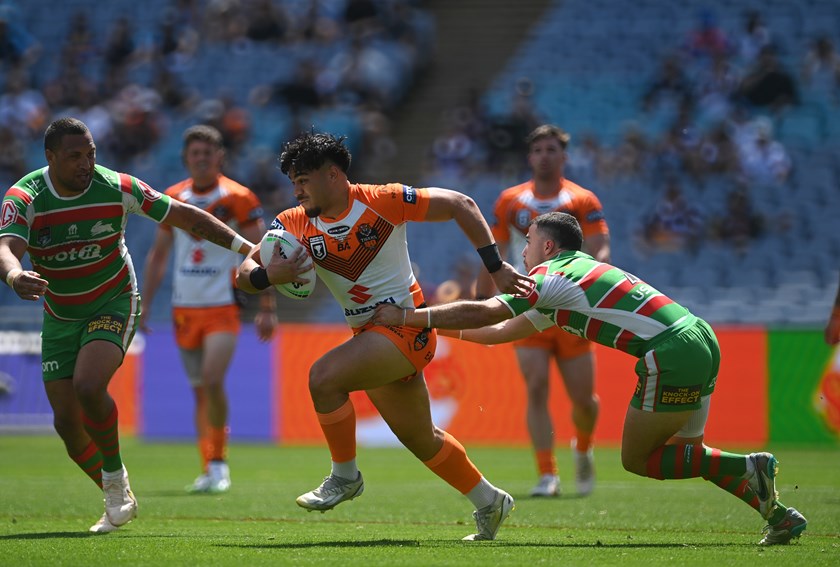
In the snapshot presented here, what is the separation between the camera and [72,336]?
25.7ft

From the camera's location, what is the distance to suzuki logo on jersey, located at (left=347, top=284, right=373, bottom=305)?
23.6 feet

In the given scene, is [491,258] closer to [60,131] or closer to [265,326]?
[60,131]

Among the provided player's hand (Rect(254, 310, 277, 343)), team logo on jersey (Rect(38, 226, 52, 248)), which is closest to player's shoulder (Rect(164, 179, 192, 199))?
player's hand (Rect(254, 310, 277, 343))

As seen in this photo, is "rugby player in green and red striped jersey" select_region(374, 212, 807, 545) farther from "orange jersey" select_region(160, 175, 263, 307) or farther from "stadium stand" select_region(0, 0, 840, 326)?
"stadium stand" select_region(0, 0, 840, 326)

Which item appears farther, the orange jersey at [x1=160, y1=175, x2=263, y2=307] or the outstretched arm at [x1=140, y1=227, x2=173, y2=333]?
the outstretched arm at [x1=140, y1=227, x2=173, y2=333]

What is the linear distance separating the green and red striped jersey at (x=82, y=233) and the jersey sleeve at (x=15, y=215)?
0.05 meters

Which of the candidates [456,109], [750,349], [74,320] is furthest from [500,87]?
[74,320]

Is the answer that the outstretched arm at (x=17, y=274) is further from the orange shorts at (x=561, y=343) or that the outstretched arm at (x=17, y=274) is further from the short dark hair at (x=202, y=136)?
the orange shorts at (x=561, y=343)

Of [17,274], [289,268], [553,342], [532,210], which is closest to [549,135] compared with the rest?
[532,210]

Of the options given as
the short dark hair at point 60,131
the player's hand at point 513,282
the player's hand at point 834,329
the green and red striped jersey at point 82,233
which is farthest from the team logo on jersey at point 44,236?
the player's hand at point 834,329

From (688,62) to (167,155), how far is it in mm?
10436

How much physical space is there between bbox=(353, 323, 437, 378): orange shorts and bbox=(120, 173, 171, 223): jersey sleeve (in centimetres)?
166

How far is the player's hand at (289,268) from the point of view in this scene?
6.73 metres

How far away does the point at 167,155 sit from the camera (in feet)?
80.1
